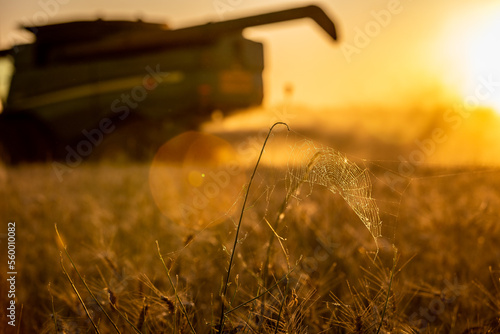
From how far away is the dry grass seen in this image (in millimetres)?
1069

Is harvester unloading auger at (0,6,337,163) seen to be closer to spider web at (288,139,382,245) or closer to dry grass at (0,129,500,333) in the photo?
dry grass at (0,129,500,333)

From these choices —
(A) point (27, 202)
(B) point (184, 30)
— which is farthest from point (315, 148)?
(B) point (184, 30)

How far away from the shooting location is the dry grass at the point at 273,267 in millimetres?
1069

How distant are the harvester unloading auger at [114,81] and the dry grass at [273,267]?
5.01 metres

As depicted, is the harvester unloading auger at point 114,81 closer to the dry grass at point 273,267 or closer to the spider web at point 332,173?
the dry grass at point 273,267

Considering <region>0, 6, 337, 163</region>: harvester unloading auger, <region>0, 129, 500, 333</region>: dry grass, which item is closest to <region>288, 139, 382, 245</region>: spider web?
<region>0, 129, 500, 333</region>: dry grass

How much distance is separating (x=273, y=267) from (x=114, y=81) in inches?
335

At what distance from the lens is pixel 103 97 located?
30.3ft

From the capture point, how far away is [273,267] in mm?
1582

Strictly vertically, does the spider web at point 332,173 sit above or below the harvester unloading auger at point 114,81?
above

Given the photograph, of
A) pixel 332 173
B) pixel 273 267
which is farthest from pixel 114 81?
pixel 332 173

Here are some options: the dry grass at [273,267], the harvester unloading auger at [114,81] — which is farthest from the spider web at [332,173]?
the harvester unloading auger at [114,81]

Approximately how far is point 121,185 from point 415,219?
3379 millimetres

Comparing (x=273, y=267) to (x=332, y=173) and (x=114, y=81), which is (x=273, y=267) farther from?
(x=114, y=81)
